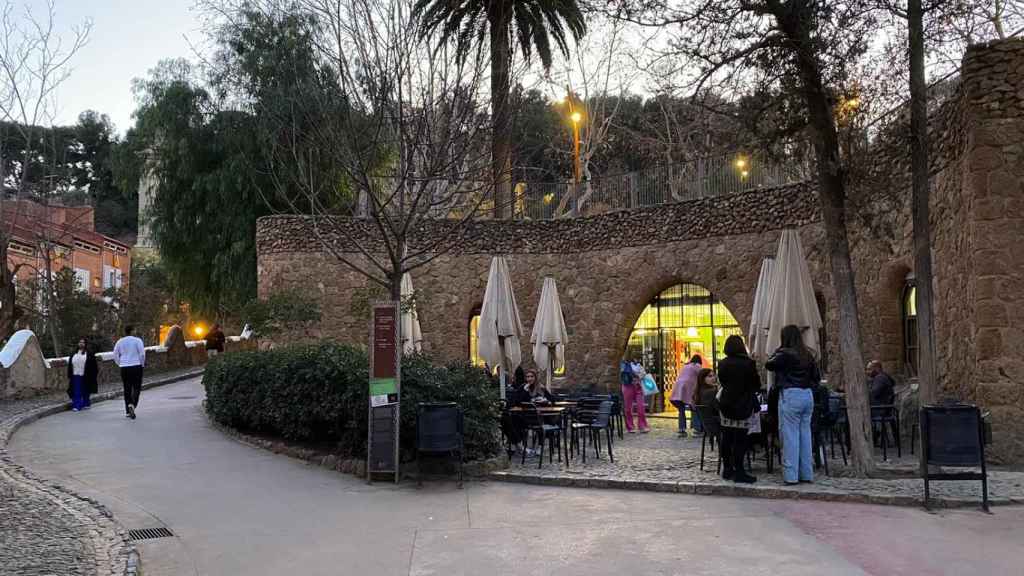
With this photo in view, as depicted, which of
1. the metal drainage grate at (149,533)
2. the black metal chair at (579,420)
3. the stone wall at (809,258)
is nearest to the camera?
the metal drainage grate at (149,533)

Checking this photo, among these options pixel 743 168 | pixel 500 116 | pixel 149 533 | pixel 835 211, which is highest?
pixel 743 168

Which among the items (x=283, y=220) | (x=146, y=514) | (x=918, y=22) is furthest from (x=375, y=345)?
(x=283, y=220)

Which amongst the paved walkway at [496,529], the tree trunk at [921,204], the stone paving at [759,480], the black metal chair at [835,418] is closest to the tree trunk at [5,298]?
the paved walkway at [496,529]

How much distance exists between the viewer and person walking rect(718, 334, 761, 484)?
8.70m

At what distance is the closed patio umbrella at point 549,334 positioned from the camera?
15.1m

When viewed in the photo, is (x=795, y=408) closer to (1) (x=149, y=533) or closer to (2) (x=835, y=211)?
(2) (x=835, y=211)

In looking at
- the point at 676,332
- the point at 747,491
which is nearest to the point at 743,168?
the point at 676,332

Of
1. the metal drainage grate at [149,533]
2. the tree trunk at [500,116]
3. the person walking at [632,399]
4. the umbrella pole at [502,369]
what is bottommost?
the metal drainage grate at [149,533]

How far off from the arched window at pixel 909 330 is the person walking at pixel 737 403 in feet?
21.6

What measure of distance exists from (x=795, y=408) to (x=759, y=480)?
87 centimetres

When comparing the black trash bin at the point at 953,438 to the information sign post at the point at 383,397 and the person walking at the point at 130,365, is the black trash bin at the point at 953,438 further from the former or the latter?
the person walking at the point at 130,365

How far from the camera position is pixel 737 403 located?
28.5ft

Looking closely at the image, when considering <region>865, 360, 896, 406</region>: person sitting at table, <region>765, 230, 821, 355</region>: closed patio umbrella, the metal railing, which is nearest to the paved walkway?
<region>765, 230, 821, 355</region>: closed patio umbrella

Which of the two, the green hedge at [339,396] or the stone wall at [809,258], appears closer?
the green hedge at [339,396]
